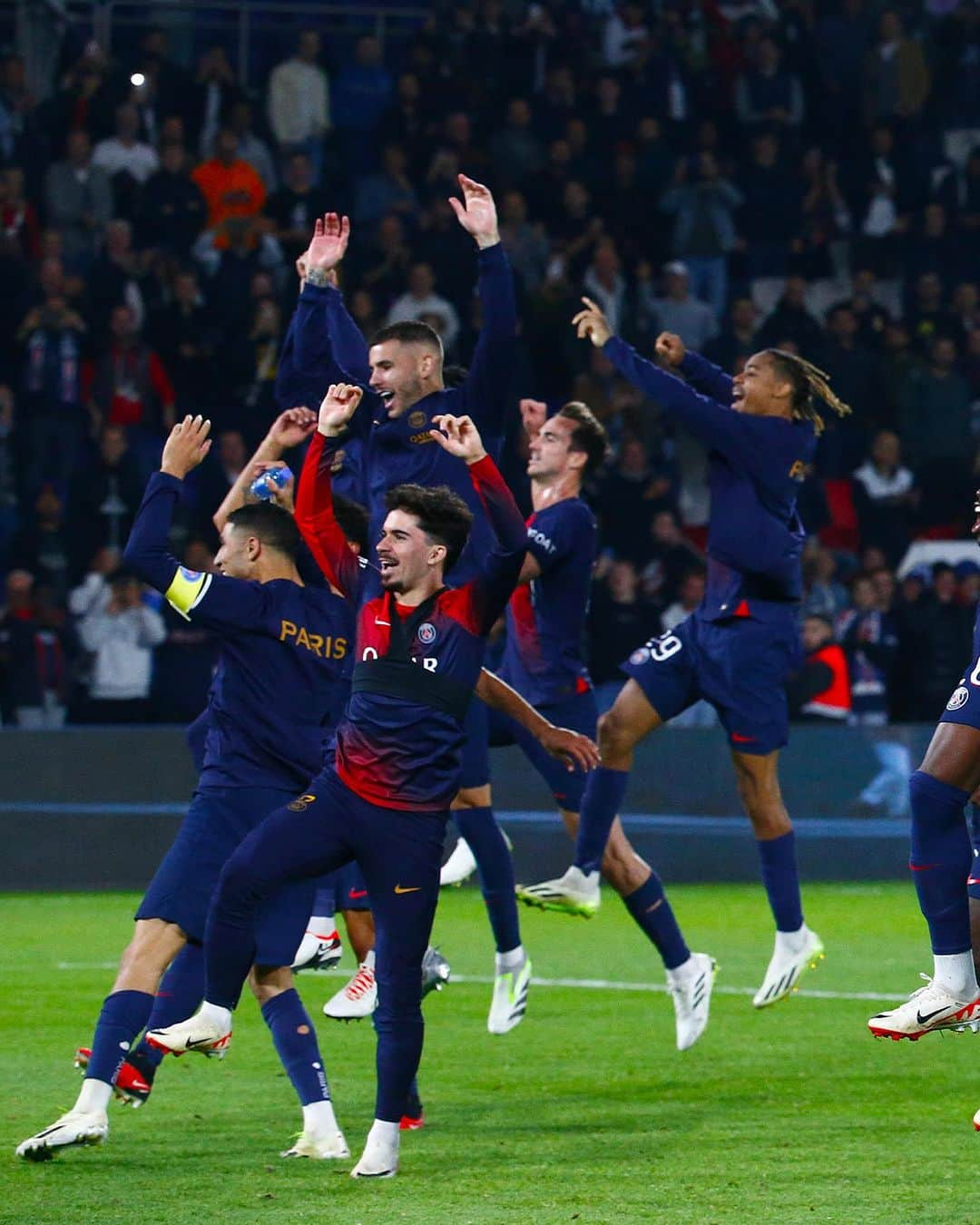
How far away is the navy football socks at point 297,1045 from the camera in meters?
6.56

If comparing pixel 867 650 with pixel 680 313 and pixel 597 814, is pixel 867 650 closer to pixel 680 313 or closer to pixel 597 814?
pixel 680 313

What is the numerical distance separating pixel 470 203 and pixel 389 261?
1019cm

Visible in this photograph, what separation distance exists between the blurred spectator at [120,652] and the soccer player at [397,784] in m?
8.80

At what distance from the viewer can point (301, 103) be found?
19.3m

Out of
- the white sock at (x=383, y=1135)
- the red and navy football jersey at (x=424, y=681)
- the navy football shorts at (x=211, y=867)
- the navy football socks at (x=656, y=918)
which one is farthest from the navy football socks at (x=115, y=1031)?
the navy football socks at (x=656, y=918)

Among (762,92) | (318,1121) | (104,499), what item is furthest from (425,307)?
(318,1121)

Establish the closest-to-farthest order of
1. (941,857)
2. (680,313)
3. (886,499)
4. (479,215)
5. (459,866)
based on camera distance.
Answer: (941,857)
(479,215)
(459,866)
(886,499)
(680,313)

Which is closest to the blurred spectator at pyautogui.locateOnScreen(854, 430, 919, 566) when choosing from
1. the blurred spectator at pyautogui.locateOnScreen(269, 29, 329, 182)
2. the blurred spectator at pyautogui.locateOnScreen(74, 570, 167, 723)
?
the blurred spectator at pyautogui.locateOnScreen(269, 29, 329, 182)

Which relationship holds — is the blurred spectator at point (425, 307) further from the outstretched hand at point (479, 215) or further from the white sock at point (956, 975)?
the white sock at point (956, 975)

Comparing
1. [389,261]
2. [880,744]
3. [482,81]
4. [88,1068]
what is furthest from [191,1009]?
[482,81]

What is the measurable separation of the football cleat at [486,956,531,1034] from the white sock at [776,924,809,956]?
106 centimetres

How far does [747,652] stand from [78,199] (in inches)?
400

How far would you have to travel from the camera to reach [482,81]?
19812mm

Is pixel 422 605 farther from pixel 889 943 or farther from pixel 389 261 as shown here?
pixel 389 261
